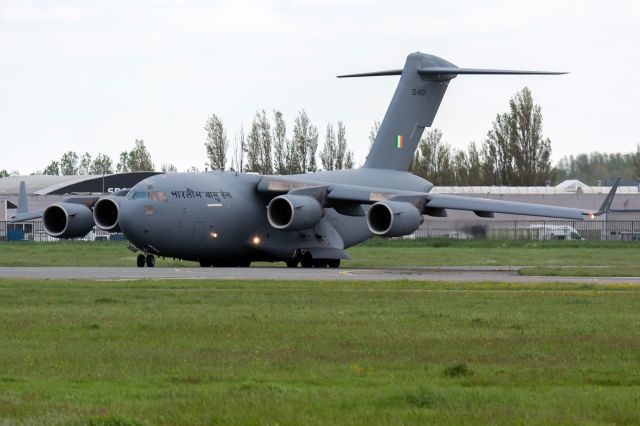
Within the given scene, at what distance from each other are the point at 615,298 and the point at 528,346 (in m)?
9.63

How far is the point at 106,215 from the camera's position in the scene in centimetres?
4534

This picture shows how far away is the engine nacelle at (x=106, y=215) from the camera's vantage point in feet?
148

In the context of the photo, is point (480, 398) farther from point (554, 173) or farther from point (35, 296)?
point (554, 173)

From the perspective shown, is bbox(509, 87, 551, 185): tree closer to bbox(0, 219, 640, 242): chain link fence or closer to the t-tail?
bbox(0, 219, 640, 242): chain link fence

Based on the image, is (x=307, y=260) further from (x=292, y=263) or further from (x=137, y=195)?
(x=137, y=195)

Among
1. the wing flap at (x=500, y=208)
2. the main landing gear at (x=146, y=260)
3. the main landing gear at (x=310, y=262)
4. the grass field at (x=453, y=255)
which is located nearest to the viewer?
the main landing gear at (x=146, y=260)

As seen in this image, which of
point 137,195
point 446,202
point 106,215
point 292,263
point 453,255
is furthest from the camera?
point 453,255

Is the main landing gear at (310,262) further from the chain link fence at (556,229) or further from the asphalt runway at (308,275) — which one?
the chain link fence at (556,229)

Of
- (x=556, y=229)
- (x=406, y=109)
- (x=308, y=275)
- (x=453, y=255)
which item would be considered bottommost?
(x=453, y=255)

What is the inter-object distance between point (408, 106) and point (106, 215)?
1320 centimetres

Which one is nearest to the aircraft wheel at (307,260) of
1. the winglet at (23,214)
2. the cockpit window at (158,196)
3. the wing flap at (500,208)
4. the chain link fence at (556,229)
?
the wing flap at (500,208)

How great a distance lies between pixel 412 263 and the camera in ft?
169

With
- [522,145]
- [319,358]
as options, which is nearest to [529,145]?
[522,145]

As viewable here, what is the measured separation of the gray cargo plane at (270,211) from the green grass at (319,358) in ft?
51.1
